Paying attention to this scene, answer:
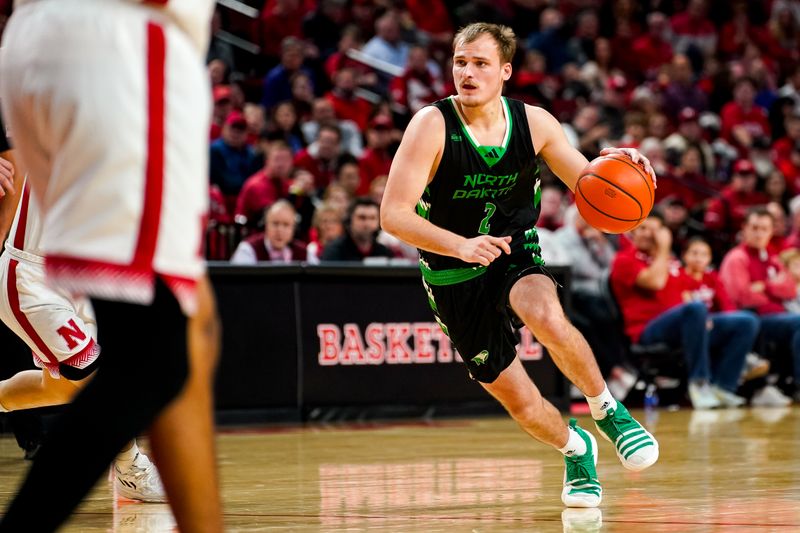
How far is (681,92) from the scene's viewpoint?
691 inches

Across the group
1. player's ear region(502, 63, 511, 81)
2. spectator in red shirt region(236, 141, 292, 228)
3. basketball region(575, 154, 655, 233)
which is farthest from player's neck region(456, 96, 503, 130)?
spectator in red shirt region(236, 141, 292, 228)

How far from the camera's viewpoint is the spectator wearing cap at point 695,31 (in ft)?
63.9

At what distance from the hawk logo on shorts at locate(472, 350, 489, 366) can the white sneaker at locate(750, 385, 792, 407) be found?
725 centimetres

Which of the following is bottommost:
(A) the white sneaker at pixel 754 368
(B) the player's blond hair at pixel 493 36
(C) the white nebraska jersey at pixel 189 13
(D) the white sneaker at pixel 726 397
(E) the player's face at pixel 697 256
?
(D) the white sneaker at pixel 726 397

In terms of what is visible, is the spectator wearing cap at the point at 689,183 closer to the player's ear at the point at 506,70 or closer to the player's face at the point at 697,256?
the player's face at the point at 697,256

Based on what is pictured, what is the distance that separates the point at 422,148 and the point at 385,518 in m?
1.53

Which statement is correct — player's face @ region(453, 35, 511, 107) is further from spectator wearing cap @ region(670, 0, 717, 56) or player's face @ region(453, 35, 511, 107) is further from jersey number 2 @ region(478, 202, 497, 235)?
spectator wearing cap @ region(670, 0, 717, 56)

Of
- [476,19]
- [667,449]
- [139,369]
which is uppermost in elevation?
[476,19]

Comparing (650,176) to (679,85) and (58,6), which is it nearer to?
(58,6)

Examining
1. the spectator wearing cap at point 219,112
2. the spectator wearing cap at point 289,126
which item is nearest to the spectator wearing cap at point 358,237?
the spectator wearing cap at point 219,112

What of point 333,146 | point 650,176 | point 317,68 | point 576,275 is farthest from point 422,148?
point 317,68

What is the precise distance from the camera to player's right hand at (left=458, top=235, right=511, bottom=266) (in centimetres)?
469

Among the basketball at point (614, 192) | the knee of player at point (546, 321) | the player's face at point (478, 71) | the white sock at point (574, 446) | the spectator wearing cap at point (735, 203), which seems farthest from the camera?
the spectator wearing cap at point (735, 203)

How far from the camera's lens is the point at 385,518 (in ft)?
14.9
